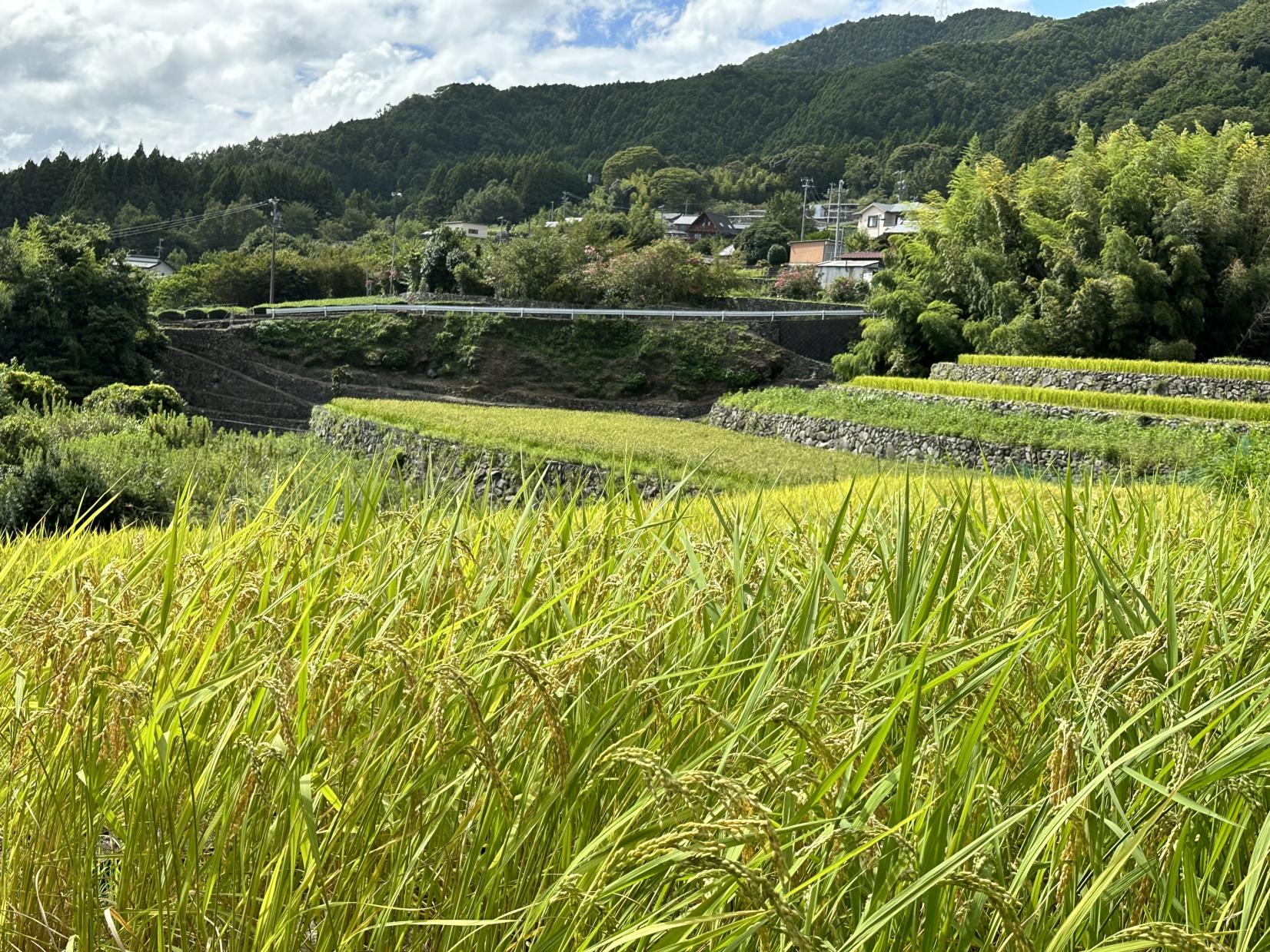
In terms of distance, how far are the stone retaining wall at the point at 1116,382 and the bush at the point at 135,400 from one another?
14.8 meters

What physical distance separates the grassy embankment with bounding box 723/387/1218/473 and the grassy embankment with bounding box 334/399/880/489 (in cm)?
159

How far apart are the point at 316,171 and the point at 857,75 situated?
76.1m

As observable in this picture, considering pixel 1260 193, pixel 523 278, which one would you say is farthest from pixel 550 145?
pixel 1260 193

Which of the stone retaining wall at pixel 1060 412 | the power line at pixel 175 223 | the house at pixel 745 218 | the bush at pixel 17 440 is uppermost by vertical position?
the house at pixel 745 218

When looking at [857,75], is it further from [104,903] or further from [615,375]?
[104,903]

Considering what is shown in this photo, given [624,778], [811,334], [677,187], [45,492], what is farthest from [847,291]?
[677,187]

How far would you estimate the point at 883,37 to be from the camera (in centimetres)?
17762

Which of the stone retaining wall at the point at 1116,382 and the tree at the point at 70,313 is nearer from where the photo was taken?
the stone retaining wall at the point at 1116,382

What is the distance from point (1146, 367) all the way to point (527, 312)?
20463 millimetres

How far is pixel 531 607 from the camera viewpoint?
1.96 m

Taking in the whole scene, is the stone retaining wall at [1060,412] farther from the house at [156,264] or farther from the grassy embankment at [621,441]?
the house at [156,264]

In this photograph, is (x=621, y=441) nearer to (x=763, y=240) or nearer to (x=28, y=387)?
(x=28, y=387)

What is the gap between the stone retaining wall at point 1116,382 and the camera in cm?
1681

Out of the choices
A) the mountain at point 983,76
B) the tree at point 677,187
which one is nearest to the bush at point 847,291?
the tree at point 677,187
